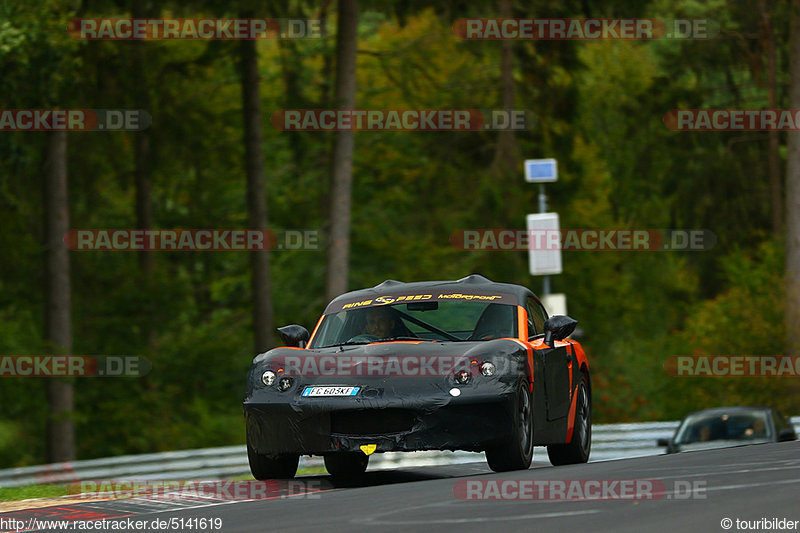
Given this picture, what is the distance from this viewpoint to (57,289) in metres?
30.9

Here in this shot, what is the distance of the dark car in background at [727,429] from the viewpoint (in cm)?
2003

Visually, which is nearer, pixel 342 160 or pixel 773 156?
pixel 342 160

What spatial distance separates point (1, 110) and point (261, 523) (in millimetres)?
21038

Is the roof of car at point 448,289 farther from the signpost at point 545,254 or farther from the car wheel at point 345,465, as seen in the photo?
the signpost at point 545,254

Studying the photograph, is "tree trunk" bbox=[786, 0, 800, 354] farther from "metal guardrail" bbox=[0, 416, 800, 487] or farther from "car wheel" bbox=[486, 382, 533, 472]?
"car wheel" bbox=[486, 382, 533, 472]

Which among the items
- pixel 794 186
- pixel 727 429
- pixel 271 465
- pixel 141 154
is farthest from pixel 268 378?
pixel 141 154

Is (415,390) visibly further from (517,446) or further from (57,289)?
(57,289)

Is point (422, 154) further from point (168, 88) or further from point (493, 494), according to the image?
point (493, 494)

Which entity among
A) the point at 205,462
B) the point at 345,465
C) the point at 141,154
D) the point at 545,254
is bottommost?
the point at 205,462

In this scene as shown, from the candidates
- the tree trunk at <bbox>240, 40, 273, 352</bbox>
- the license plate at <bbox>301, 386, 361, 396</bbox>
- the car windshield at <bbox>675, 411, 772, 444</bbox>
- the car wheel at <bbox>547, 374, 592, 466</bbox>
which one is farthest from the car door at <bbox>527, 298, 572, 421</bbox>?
the tree trunk at <bbox>240, 40, 273, 352</bbox>

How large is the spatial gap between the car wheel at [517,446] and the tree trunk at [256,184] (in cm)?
2229

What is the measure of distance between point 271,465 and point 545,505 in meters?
3.67

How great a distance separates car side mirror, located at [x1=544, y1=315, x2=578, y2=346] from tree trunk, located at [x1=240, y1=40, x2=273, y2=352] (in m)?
21.3

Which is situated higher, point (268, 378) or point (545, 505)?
point (268, 378)
